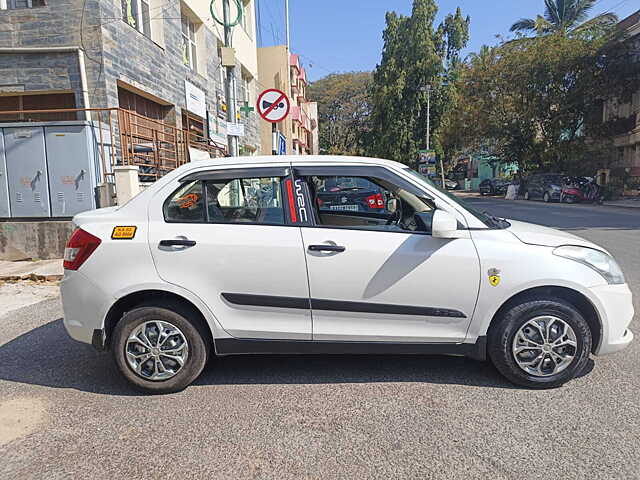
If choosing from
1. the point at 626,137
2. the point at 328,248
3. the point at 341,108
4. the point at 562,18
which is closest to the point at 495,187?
the point at 626,137

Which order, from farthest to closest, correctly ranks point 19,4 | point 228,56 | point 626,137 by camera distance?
point 626,137
point 19,4
point 228,56

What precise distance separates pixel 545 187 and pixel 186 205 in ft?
94.7

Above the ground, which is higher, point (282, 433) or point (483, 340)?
point (483, 340)

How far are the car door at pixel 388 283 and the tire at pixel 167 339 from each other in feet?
2.98

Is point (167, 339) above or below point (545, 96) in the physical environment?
below

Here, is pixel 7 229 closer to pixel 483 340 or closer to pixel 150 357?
pixel 150 357

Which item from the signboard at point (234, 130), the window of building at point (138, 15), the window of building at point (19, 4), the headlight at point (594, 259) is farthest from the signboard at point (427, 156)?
the headlight at point (594, 259)

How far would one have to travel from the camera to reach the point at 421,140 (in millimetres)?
39500

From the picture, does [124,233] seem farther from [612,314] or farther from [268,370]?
[612,314]

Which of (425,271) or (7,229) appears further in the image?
(7,229)

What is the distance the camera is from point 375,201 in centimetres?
421

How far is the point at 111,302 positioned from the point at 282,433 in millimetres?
1577

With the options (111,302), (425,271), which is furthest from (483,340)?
(111,302)

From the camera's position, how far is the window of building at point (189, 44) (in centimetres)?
1531
